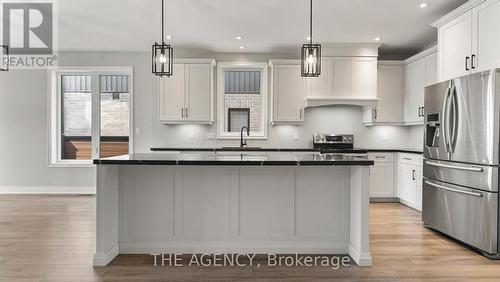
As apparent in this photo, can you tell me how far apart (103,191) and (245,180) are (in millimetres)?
1233

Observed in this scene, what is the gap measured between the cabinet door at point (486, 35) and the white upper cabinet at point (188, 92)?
388 cm

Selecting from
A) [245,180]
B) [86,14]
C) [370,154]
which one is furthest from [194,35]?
[370,154]

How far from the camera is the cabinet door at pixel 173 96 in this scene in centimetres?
589

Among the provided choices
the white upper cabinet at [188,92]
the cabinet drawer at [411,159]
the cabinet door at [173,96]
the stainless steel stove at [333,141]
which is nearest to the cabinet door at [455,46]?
the cabinet drawer at [411,159]

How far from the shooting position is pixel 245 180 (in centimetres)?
314

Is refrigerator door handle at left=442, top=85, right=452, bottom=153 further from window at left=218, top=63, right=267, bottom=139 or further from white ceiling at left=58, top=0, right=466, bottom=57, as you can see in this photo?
window at left=218, top=63, right=267, bottom=139

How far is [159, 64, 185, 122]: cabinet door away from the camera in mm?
5895

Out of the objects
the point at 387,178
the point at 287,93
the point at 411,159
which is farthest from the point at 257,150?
the point at 411,159

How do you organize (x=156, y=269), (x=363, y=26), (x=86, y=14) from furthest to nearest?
(x=363, y=26)
(x=86, y=14)
(x=156, y=269)

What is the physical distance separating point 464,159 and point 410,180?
2.01 metres

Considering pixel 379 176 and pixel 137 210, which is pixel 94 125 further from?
pixel 379 176

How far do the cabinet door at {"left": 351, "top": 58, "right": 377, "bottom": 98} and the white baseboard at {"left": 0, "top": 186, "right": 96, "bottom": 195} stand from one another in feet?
16.7

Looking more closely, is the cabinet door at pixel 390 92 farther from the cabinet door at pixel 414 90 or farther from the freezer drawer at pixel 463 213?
the freezer drawer at pixel 463 213

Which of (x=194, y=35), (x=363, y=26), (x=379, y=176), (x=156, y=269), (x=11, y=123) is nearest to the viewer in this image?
(x=156, y=269)
